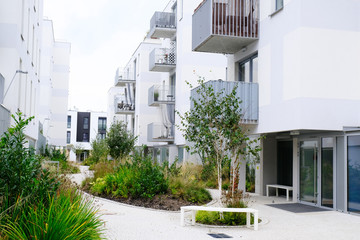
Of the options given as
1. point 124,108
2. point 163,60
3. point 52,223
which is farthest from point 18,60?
point 124,108

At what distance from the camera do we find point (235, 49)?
1805cm

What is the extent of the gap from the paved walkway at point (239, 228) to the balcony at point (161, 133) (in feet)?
54.6

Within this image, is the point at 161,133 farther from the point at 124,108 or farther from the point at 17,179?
the point at 17,179

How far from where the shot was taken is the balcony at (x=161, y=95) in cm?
3089

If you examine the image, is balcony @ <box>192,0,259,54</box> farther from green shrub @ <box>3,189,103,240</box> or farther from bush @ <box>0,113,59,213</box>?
green shrub @ <box>3,189,103,240</box>

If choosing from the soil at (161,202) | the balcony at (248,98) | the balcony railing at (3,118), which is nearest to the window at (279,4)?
the balcony at (248,98)

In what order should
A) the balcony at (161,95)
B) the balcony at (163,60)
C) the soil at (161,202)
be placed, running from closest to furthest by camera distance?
the soil at (161,202)
the balcony at (163,60)
the balcony at (161,95)

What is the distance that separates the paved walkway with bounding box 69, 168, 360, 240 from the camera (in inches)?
377

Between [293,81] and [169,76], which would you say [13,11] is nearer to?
[293,81]

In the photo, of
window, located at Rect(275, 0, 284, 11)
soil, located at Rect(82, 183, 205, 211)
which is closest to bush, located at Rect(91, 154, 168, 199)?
soil, located at Rect(82, 183, 205, 211)

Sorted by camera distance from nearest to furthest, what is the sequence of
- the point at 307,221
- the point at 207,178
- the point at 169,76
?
the point at 307,221, the point at 207,178, the point at 169,76

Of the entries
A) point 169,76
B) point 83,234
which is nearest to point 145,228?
point 83,234

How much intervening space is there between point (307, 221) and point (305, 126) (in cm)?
302

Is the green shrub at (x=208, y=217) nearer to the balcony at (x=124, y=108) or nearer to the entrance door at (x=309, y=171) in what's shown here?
the entrance door at (x=309, y=171)
